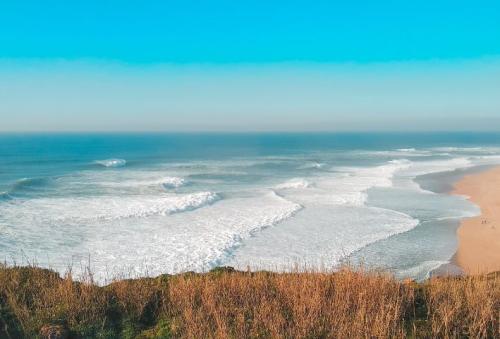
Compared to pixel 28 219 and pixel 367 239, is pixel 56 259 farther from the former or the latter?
pixel 367 239

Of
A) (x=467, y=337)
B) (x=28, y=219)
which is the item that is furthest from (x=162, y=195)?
(x=467, y=337)

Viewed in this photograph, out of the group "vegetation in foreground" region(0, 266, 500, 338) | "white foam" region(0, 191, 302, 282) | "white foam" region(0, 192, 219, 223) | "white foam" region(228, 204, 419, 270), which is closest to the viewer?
"vegetation in foreground" region(0, 266, 500, 338)

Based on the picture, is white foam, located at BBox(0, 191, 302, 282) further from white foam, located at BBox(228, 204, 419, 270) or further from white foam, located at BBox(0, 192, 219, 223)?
white foam, located at BBox(228, 204, 419, 270)

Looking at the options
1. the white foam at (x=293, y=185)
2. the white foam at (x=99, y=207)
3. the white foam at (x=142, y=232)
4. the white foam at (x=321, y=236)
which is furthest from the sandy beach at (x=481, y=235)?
the white foam at (x=99, y=207)

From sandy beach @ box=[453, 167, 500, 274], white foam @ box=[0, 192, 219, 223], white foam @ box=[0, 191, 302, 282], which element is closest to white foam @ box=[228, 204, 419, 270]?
white foam @ box=[0, 191, 302, 282]

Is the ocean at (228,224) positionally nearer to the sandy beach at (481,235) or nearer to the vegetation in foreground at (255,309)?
the sandy beach at (481,235)

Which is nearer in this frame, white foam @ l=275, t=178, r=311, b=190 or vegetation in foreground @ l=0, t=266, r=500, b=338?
vegetation in foreground @ l=0, t=266, r=500, b=338

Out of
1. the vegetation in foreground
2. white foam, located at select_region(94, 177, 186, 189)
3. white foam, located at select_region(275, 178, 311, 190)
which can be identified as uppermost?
the vegetation in foreground
